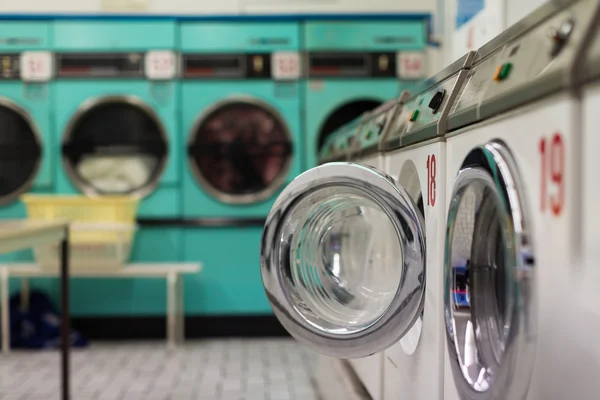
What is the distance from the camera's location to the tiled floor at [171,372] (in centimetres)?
269

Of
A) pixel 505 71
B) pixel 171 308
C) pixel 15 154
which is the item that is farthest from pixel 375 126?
pixel 15 154

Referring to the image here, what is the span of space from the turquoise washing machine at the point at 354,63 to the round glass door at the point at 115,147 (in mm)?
984

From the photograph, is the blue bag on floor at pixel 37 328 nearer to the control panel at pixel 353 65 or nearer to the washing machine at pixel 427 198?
the control panel at pixel 353 65

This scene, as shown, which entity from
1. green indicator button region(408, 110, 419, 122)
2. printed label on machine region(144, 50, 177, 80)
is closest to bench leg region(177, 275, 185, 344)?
printed label on machine region(144, 50, 177, 80)

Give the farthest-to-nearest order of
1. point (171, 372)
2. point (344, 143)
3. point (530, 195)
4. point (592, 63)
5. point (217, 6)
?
point (217, 6), point (171, 372), point (344, 143), point (530, 195), point (592, 63)

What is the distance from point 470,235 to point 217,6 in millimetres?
3337

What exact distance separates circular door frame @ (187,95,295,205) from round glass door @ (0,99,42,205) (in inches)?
38.4

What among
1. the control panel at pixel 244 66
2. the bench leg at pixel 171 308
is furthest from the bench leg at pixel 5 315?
the control panel at pixel 244 66

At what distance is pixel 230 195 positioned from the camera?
12.5 ft

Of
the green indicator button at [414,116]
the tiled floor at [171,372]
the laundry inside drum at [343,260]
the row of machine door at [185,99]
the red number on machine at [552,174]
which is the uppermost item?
the row of machine door at [185,99]

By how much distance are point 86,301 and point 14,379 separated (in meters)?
0.85

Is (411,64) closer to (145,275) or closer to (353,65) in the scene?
(353,65)

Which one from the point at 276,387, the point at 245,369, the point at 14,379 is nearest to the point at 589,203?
the point at 276,387

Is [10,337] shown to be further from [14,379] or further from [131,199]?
[131,199]
